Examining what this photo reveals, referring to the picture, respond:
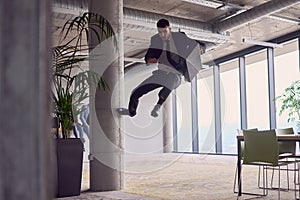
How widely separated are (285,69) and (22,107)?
1005cm

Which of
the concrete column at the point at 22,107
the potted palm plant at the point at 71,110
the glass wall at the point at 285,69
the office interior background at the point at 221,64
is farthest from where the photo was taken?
the glass wall at the point at 285,69

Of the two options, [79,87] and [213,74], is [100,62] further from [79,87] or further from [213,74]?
[213,74]

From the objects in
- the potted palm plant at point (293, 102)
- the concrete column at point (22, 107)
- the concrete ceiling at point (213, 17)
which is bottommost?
the concrete column at point (22, 107)

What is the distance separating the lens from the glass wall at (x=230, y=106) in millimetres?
10855

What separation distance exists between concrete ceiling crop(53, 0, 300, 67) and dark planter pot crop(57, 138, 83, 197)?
2.94 meters

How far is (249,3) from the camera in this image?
815 cm

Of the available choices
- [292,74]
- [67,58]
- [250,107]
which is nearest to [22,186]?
[67,58]

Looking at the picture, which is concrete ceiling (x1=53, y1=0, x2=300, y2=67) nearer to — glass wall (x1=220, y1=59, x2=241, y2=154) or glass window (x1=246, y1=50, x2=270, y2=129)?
glass window (x1=246, y1=50, x2=270, y2=129)

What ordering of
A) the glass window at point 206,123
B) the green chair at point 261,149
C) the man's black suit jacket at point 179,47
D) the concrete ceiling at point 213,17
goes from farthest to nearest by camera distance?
the glass window at point 206,123, the concrete ceiling at point 213,17, the man's black suit jacket at point 179,47, the green chair at point 261,149

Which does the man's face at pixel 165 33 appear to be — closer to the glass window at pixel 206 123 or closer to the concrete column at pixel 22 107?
the concrete column at pixel 22 107

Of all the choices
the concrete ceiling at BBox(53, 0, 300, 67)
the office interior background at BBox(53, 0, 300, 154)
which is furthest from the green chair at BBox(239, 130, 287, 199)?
the concrete ceiling at BBox(53, 0, 300, 67)

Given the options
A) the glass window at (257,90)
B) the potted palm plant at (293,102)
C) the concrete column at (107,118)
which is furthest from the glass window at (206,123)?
the concrete column at (107,118)

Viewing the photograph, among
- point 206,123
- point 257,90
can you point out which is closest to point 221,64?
point 257,90

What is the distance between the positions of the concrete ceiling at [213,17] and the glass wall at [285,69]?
406 mm
